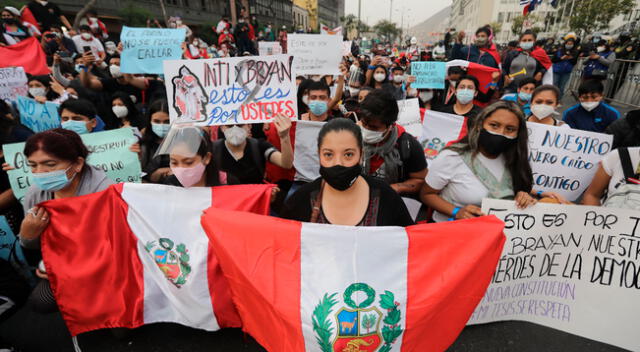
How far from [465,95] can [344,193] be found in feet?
10.2

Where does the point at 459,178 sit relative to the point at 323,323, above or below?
above

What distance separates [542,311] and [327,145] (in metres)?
1.95

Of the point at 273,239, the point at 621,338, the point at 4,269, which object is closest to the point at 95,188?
the point at 4,269

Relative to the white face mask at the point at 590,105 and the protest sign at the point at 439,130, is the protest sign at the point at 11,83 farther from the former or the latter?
the white face mask at the point at 590,105

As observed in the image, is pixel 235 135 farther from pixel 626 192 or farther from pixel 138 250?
pixel 626 192

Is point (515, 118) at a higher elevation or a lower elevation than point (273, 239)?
higher

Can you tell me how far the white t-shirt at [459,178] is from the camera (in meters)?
2.33

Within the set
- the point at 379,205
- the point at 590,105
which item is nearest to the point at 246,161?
the point at 379,205

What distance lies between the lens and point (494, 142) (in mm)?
2277

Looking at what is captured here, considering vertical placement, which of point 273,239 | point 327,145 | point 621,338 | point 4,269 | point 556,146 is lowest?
point 621,338

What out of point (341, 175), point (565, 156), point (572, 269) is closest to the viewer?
point (341, 175)

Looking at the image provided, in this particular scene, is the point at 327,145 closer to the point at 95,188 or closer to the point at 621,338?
the point at 95,188

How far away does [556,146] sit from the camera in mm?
3020

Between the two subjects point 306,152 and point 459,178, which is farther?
point 306,152
